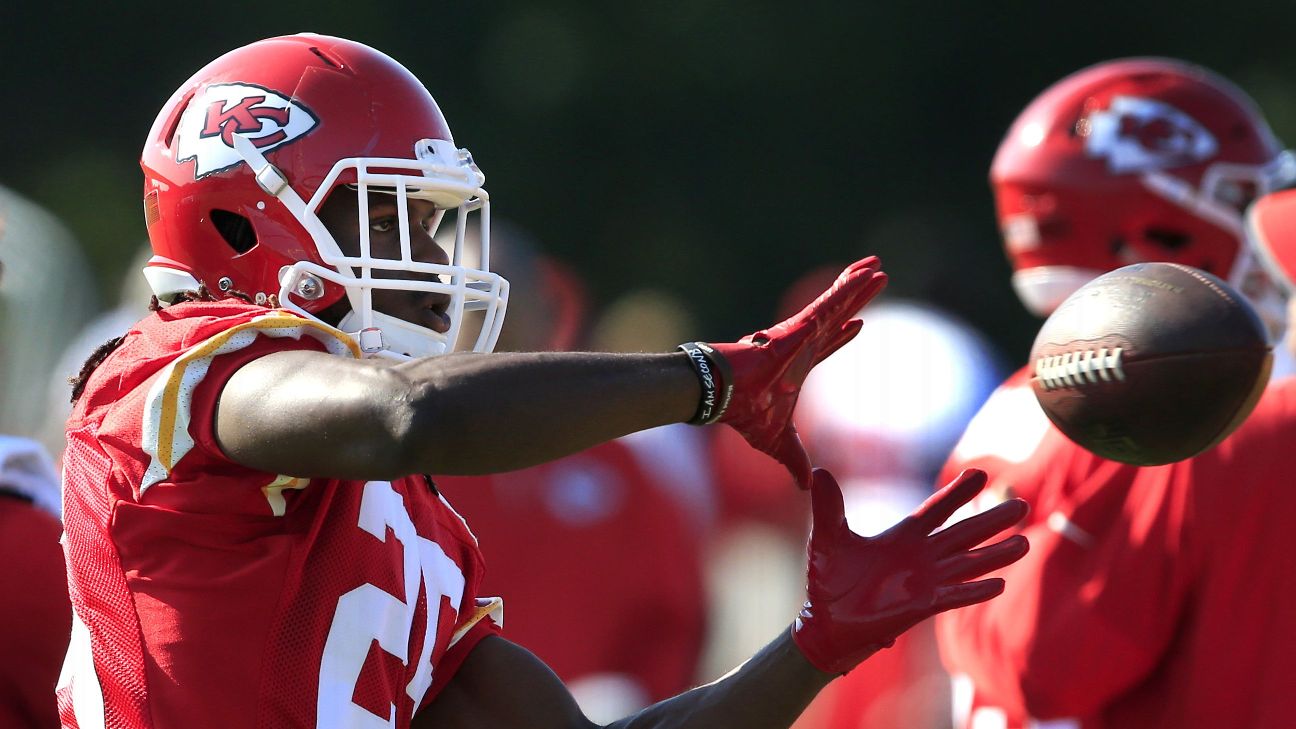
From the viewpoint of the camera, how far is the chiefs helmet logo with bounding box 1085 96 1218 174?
462 centimetres

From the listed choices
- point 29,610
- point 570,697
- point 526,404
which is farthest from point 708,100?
point 526,404

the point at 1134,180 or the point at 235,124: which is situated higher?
the point at 235,124

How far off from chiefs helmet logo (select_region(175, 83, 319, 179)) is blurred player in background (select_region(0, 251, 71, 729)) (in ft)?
2.73

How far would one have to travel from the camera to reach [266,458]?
2.43 m

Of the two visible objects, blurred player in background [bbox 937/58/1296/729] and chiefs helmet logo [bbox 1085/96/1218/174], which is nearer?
blurred player in background [bbox 937/58/1296/729]

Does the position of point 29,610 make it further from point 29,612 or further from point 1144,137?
point 1144,137

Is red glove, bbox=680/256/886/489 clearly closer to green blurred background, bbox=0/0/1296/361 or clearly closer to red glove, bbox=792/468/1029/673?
red glove, bbox=792/468/1029/673

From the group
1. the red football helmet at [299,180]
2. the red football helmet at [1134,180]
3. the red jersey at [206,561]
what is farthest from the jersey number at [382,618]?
the red football helmet at [1134,180]

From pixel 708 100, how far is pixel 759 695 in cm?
1054

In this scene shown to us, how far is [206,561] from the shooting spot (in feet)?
8.63

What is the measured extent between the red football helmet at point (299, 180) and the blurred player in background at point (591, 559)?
6.92 feet

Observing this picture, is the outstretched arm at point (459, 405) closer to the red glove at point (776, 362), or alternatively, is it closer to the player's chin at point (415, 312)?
the red glove at point (776, 362)

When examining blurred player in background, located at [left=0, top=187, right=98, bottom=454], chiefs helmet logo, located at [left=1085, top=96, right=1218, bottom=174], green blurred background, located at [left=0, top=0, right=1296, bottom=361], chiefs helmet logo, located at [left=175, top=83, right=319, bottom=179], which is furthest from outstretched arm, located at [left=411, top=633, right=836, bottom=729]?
green blurred background, located at [left=0, top=0, right=1296, bottom=361]

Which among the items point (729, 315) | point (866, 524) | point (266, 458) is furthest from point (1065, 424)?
point (729, 315)
